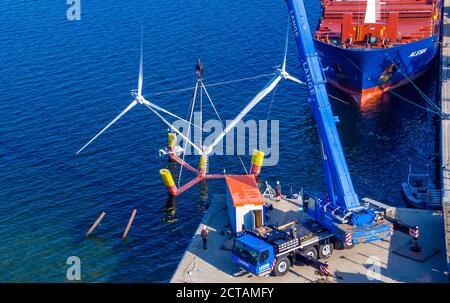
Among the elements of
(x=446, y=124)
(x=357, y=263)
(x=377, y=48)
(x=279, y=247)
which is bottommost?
(x=357, y=263)

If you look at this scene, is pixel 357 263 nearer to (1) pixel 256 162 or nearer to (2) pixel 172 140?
(1) pixel 256 162

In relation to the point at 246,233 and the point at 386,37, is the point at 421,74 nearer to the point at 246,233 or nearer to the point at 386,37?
the point at 386,37

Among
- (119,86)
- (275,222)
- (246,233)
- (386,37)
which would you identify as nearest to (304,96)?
(386,37)

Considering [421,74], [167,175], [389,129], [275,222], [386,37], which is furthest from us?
[421,74]

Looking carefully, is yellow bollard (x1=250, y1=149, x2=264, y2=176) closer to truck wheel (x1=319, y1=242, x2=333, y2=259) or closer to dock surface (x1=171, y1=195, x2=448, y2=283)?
dock surface (x1=171, y1=195, x2=448, y2=283)

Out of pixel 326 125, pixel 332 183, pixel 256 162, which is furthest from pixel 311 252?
pixel 256 162

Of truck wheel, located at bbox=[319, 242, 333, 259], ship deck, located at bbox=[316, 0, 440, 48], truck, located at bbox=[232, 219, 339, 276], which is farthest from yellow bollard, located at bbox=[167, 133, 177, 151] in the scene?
ship deck, located at bbox=[316, 0, 440, 48]
